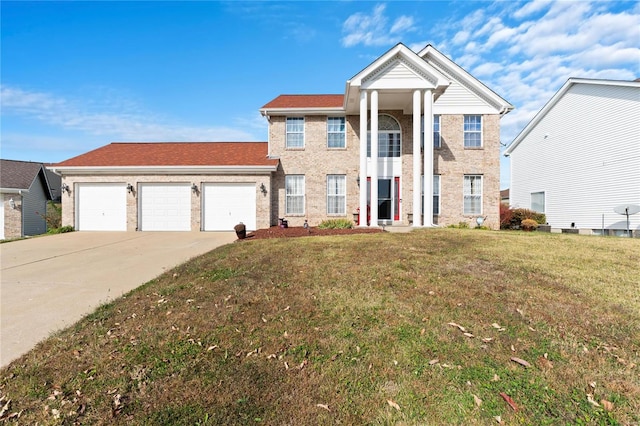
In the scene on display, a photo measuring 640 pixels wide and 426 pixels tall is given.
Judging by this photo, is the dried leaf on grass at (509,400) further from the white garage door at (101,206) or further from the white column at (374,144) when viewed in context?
the white garage door at (101,206)

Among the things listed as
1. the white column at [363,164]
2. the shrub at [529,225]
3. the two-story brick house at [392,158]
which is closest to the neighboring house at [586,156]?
the shrub at [529,225]

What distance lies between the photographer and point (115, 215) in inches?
610

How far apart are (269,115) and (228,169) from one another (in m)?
3.51

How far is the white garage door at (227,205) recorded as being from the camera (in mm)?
15391

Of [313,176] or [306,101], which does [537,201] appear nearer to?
[313,176]

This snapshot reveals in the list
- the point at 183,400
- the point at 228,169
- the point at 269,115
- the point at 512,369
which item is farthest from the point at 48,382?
the point at 269,115

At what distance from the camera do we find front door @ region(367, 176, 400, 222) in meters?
15.5

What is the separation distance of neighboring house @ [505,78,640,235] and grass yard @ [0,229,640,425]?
13527 mm

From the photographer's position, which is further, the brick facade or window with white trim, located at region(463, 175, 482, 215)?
window with white trim, located at region(463, 175, 482, 215)

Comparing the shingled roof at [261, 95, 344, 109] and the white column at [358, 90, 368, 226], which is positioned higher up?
the shingled roof at [261, 95, 344, 109]

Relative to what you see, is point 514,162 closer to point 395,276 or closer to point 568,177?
point 568,177

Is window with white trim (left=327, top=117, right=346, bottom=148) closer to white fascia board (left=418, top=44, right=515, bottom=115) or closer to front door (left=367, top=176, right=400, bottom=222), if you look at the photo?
front door (left=367, top=176, right=400, bottom=222)

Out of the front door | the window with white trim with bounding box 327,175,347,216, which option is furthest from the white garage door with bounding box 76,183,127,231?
the front door

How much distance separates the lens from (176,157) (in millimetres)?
16391
